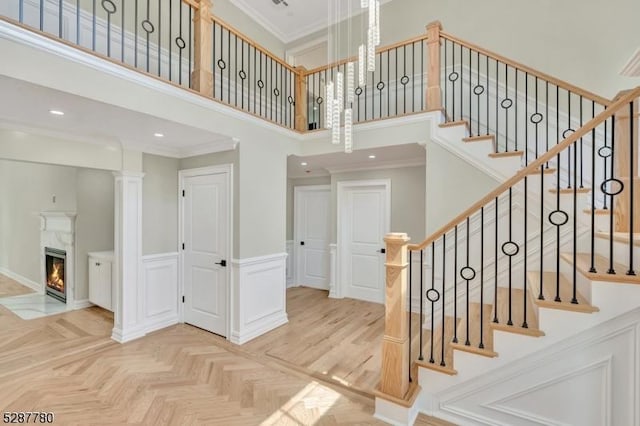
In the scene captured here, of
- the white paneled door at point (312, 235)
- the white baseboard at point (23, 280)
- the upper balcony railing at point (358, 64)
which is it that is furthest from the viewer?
the white paneled door at point (312, 235)

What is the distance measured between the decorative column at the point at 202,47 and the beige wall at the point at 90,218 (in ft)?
9.54

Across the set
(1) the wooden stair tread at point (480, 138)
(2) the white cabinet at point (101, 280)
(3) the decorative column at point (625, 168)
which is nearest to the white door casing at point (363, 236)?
(1) the wooden stair tread at point (480, 138)

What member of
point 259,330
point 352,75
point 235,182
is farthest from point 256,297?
point 352,75

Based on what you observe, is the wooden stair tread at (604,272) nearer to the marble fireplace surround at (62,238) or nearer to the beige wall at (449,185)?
the beige wall at (449,185)

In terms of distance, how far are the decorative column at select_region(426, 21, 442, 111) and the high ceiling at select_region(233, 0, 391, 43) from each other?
7.51 ft

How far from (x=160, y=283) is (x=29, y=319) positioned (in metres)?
2.06

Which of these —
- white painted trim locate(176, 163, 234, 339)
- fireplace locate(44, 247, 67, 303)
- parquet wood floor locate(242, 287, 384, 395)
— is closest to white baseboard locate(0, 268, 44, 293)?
fireplace locate(44, 247, 67, 303)

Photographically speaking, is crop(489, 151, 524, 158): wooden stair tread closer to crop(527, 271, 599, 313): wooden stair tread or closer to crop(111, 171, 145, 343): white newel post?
crop(527, 271, 599, 313): wooden stair tread

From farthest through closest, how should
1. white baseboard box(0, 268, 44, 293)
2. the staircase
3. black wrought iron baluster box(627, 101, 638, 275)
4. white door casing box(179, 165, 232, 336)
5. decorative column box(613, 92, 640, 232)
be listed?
white baseboard box(0, 268, 44, 293) < white door casing box(179, 165, 232, 336) < decorative column box(613, 92, 640, 232) < the staircase < black wrought iron baluster box(627, 101, 638, 275)

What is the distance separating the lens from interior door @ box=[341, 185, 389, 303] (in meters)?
4.94

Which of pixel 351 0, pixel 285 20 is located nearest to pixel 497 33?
pixel 351 0

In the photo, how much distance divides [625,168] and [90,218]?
21.5 ft

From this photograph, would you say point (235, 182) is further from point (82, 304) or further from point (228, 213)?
point (82, 304)

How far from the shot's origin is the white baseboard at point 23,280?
5434 millimetres
